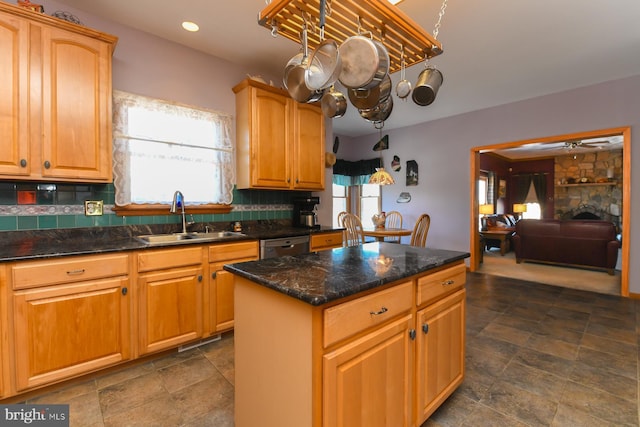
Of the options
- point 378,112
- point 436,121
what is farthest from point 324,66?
point 436,121

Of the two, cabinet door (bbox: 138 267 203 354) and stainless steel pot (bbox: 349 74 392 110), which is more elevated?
stainless steel pot (bbox: 349 74 392 110)

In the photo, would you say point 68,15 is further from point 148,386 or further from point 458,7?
point 458,7

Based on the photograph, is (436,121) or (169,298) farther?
(436,121)

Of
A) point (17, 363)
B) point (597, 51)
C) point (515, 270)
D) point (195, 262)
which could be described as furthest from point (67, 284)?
point (515, 270)

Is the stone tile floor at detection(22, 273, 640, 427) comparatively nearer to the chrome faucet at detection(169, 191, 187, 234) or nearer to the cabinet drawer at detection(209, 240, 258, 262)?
the cabinet drawer at detection(209, 240, 258, 262)

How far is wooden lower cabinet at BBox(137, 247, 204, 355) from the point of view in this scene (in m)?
2.04

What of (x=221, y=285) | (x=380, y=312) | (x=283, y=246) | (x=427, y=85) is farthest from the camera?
(x=283, y=246)

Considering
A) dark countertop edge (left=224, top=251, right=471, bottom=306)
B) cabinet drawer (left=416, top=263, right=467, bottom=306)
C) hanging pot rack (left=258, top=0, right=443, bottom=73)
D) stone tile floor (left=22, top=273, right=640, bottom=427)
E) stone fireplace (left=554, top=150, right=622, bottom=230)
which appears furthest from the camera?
stone fireplace (left=554, top=150, right=622, bottom=230)

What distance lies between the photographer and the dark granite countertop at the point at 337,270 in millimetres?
1029

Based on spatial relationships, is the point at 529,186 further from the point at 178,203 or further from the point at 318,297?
the point at 318,297

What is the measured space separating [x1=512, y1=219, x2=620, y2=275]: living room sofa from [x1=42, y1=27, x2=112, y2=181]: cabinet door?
6.42 metres

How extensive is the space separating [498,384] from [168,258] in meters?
2.41

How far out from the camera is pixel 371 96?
1.77 m

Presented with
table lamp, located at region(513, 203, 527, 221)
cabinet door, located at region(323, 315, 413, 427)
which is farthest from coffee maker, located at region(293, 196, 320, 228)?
table lamp, located at region(513, 203, 527, 221)
